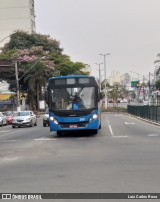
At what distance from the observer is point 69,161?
13.9 meters

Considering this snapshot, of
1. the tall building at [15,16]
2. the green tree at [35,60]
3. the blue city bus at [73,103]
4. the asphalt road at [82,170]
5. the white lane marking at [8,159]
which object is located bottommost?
the white lane marking at [8,159]

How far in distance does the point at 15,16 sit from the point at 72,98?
8653 cm

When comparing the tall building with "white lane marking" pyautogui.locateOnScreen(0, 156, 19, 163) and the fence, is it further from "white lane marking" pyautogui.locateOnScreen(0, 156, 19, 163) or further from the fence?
"white lane marking" pyautogui.locateOnScreen(0, 156, 19, 163)

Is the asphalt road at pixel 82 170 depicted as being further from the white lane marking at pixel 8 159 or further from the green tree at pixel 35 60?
the green tree at pixel 35 60

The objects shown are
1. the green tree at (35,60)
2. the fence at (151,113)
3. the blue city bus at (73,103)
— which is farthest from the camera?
the green tree at (35,60)

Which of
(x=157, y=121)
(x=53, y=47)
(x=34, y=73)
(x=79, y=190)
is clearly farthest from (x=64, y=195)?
(x=53, y=47)

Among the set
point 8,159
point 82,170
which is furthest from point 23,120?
point 82,170

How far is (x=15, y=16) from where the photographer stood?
4210 inches

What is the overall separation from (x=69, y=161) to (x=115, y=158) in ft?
4.69

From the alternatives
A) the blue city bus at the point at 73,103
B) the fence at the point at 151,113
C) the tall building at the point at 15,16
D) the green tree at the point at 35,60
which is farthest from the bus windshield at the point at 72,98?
the tall building at the point at 15,16

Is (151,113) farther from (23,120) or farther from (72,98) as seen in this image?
(72,98)

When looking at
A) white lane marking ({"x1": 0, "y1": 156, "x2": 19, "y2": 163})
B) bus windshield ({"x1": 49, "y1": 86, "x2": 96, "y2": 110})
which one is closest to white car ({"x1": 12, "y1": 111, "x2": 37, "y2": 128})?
bus windshield ({"x1": 49, "y1": 86, "x2": 96, "y2": 110})

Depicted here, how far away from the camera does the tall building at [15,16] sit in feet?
347

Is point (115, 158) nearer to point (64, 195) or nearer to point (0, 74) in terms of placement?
point (64, 195)
